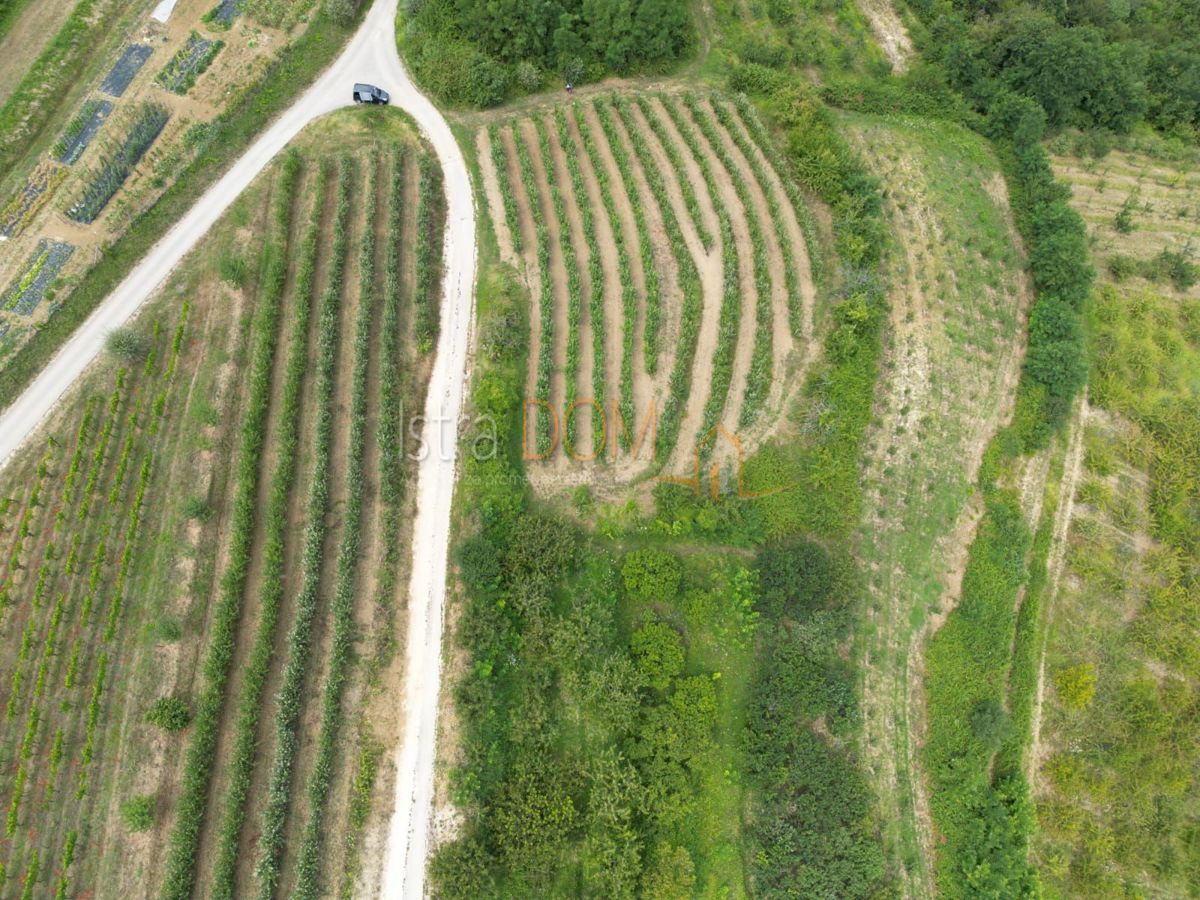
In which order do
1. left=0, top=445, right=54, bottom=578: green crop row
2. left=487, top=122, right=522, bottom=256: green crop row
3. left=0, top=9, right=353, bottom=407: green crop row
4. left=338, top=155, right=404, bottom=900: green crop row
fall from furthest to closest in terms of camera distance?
1. left=487, top=122, right=522, bottom=256: green crop row
2. left=0, top=9, right=353, bottom=407: green crop row
3. left=0, top=445, right=54, bottom=578: green crop row
4. left=338, top=155, right=404, bottom=900: green crop row

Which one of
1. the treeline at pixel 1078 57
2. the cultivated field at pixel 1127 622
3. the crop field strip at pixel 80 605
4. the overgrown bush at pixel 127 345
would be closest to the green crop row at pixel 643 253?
the crop field strip at pixel 80 605

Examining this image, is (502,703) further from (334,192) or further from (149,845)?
(334,192)

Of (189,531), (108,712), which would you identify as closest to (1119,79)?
(189,531)

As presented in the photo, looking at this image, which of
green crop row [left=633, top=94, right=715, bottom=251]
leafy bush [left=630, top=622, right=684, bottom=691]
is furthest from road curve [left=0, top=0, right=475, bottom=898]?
green crop row [left=633, top=94, right=715, bottom=251]

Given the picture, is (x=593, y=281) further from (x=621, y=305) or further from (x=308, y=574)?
(x=308, y=574)

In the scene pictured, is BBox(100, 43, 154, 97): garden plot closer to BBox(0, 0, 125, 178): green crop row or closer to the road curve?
BBox(0, 0, 125, 178): green crop row

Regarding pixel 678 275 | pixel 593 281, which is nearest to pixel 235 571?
pixel 593 281

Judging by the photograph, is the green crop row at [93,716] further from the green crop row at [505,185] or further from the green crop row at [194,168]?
the green crop row at [505,185]
